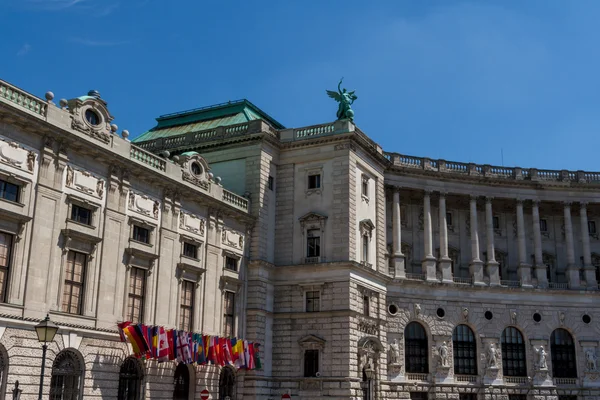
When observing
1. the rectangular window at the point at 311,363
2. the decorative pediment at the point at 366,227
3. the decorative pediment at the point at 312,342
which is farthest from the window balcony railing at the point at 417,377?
the decorative pediment at the point at 366,227

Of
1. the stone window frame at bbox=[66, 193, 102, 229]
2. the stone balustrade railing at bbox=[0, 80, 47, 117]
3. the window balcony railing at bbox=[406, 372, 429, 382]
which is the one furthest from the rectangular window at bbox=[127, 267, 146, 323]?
the window balcony railing at bbox=[406, 372, 429, 382]

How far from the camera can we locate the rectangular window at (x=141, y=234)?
45.2 m

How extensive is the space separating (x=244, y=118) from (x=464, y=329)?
26.4 metres

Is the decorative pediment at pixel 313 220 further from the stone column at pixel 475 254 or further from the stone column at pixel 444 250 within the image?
the stone column at pixel 475 254

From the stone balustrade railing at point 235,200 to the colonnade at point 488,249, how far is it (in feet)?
52.4

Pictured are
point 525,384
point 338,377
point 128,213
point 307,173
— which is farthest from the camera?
point 525,384

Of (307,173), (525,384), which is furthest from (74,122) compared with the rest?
(525,384)

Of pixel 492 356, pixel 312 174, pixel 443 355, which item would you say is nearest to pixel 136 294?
pixel 312 174

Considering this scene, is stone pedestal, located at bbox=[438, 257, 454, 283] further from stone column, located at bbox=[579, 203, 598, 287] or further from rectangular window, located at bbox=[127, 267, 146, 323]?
rectangular window, located at bbox=[127, 267, 146, 323]

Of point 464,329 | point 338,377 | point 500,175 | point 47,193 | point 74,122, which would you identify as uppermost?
point 500,175

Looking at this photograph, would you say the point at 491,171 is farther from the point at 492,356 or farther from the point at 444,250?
the point at 492,356

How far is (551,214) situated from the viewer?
2874 inches

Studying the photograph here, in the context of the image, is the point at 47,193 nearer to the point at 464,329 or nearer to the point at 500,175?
the point at 464,329

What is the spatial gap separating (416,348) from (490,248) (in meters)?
11.9
